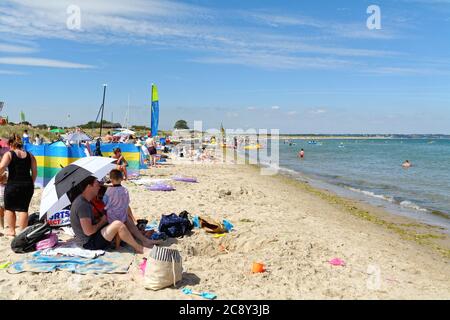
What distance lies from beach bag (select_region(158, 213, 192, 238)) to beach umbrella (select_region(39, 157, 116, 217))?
131 centimetres

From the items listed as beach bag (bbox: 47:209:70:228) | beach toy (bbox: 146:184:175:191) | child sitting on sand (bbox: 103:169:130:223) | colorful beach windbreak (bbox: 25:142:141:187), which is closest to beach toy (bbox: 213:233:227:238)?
child sitting on sand (bbox: 103:169:130:223)

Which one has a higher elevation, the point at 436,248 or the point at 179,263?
the point at 179,263

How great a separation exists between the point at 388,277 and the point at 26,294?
13.9ft

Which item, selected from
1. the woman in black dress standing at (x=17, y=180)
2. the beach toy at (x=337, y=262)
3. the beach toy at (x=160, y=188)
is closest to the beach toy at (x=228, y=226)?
the beach toy at (x=337, y=262)

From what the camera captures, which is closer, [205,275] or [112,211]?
[205,275]

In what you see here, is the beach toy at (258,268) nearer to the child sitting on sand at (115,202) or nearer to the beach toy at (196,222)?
the child sitting on sand at (115,202)

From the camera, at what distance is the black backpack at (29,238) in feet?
18.0

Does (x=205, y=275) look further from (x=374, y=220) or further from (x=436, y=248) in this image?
(x=374, y=220)

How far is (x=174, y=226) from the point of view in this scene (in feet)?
21.8

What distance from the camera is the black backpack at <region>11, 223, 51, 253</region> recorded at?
547 cm

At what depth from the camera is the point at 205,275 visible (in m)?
5.06

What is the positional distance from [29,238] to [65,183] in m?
0.87
